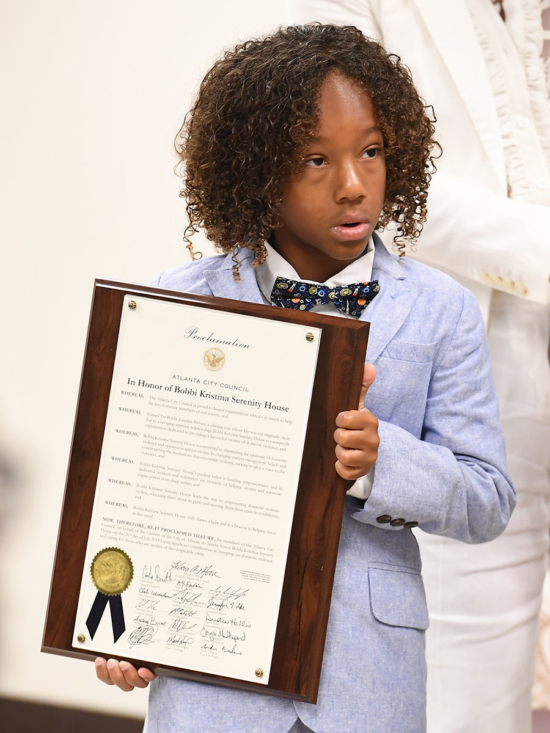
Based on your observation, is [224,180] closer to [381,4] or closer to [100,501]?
[100,501]

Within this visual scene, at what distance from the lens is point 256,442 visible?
2.65 ft

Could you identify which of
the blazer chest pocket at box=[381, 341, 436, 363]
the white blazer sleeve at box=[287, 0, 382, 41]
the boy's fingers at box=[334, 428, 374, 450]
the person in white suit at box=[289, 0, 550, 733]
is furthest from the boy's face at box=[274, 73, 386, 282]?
the white blazer sleeve at box=[287, 0, 382, 41]

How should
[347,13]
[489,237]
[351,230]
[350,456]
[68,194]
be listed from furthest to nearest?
1. [68,194]
2. [347,13]
3. [489,237]
4. [351,230]
5. [350,456]

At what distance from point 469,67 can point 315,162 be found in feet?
1.90

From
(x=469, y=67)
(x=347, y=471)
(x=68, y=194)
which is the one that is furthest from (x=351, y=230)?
(x=68, y=194)

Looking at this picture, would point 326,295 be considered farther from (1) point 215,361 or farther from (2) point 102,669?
(2) point 102,669

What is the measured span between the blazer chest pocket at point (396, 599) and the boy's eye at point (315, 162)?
0.43 meters

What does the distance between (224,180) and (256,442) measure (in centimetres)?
35

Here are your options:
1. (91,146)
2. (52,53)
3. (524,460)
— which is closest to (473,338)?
(524,460)

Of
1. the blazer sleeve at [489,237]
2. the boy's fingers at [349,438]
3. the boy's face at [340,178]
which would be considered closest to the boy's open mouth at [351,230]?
the boy's face at [340,178]

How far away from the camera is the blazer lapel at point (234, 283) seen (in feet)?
3.07

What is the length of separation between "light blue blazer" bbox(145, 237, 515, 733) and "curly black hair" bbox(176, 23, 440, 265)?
0.08 meters

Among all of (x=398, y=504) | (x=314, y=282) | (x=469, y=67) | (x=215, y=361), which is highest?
(x=469, y=67)

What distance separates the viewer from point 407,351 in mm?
894
